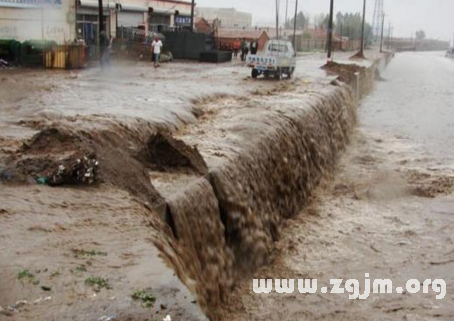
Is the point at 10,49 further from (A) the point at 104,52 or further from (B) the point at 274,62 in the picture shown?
(B) the point at 274,62

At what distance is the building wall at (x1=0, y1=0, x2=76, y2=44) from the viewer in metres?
31.8

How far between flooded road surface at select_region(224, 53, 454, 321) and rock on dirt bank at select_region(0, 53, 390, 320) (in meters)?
0.46

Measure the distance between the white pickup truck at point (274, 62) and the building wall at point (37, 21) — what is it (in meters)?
10.7

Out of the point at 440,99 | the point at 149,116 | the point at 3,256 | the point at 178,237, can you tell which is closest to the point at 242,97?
the point at 149,116

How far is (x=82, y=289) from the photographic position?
5.15 m

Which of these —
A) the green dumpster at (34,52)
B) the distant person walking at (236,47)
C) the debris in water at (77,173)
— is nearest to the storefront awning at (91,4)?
the green dumpster at (34,52)

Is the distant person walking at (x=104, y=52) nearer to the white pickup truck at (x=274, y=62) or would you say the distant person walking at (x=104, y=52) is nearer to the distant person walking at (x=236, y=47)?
the white pickup truck at (x=274, y=62)

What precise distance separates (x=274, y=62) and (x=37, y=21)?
12.2 m

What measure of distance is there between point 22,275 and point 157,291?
43.6 inches

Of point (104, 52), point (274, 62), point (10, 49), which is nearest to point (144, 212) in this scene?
point (104, 52)

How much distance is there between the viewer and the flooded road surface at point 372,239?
8.62 m

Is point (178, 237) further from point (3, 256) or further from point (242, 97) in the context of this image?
point (242, 97)

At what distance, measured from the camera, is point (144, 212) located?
24.2ft

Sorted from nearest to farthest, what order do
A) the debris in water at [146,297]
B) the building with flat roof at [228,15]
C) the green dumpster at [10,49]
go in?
1. the debris in water at [146,297]
2. the green dumpster at [10,49]
3. the building with flat roof at [228,15]
